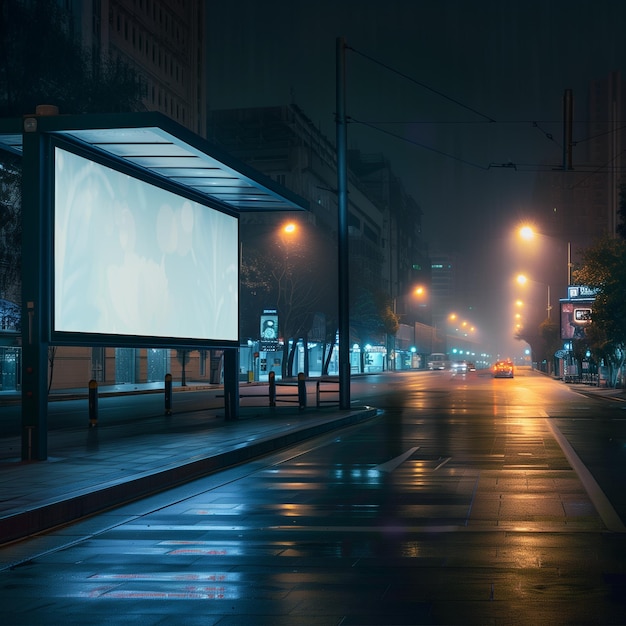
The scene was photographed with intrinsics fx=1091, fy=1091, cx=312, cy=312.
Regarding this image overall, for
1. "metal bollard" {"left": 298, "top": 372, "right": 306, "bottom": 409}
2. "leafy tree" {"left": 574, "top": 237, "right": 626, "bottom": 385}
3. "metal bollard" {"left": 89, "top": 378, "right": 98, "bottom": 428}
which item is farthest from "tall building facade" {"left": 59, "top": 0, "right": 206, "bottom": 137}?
"metal bollard" {"left": 89, "top": 378, "right": 98, "bottom": 428}

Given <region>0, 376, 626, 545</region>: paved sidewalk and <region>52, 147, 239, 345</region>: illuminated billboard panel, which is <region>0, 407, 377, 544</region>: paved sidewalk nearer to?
<region>0, 376, 626, 545</region>: paved sidewalk

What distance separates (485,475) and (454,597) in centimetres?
834

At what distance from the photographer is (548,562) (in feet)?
29.3

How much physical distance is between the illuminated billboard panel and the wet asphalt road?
12.8 ft

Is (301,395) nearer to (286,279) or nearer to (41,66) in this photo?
(41,66)

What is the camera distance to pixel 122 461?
16.2 meters

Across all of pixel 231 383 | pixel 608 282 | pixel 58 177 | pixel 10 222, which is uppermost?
pixel 10 222

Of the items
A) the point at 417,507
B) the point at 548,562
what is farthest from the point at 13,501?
the point at 548,562

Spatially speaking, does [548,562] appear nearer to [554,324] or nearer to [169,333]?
[169,333]

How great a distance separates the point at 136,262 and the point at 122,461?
17.2 ft

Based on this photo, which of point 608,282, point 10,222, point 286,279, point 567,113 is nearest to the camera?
point 567,113

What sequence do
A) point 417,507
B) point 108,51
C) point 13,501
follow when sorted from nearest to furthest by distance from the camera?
1. point 13,501
2. point 417,507
3. point 108,51

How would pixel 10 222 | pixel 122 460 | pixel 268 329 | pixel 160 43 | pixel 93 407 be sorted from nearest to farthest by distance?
pixel 122 460, pixel 93 407, pixel 10 222, pixel 268 329, pixel 160 43

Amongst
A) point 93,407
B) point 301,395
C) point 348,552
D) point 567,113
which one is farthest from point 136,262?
point 301,395
